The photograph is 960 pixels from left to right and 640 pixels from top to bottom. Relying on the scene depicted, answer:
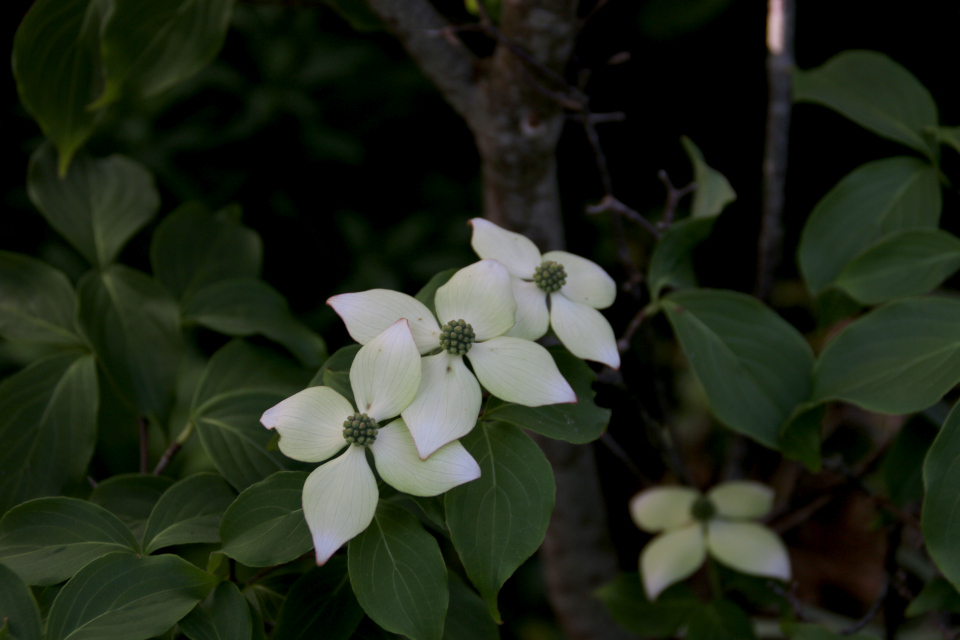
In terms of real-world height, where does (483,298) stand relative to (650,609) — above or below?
above

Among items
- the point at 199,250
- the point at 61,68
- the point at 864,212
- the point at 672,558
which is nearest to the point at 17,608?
the point at 199,250

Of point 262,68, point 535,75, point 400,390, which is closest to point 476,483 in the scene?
point 400,390

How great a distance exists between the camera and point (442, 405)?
0.35m

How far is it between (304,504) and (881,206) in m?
0.58

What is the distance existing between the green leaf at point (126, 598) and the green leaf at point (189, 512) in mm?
24

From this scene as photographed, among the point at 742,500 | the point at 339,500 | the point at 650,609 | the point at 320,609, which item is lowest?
the point at 650,609

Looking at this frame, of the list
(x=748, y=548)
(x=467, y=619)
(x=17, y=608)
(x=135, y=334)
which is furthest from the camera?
(x=748, y=548)

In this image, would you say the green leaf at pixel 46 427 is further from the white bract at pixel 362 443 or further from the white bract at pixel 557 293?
the white bract at pixel 557 293

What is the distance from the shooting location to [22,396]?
50 cm

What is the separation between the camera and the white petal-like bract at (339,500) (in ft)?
1.08

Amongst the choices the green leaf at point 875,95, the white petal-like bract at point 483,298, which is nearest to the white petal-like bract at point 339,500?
the white petal-like bract at point 483,298

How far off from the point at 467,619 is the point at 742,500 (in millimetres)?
382

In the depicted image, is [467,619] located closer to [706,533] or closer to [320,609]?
[320,609]

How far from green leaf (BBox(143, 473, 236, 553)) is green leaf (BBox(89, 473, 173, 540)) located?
6 cm
